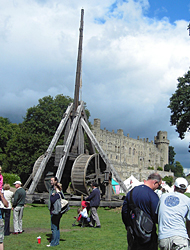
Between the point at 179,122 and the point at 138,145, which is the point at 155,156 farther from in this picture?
the point at 179,122

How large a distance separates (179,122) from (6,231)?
1851 cm

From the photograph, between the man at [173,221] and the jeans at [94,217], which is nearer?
the man at [173,221]

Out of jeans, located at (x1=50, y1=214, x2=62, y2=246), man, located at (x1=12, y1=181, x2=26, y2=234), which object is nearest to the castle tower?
man, located at (x1=12, y1=181, x2=26, y2=234)

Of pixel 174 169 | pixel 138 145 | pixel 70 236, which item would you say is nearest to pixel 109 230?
pixel 70 236

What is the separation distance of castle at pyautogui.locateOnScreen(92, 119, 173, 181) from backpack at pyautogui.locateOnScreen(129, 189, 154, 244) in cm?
6515

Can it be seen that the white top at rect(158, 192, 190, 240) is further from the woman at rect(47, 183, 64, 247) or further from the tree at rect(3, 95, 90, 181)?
the tree at rect(3, 95, 90, 181)

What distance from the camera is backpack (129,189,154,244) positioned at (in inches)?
137

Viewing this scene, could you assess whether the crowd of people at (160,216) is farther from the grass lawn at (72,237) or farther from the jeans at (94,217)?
the jeans at (94,217)

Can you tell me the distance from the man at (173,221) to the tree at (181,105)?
19.9m

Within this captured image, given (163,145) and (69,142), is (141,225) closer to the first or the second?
(69,142)

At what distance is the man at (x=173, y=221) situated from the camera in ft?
11.0

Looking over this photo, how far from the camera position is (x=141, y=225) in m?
3.49

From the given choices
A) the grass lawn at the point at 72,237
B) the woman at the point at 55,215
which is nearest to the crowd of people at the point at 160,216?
the grass lawn at the point at 72,237

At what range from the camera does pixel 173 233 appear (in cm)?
338
